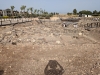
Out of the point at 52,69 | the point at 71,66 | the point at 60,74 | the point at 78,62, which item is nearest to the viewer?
the point at 60,74

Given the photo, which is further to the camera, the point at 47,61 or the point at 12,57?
the point at 12,57

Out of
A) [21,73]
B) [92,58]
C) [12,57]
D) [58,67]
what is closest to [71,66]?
[58,67]

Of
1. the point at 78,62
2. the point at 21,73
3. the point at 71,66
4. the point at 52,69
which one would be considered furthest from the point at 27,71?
the point at 78,62

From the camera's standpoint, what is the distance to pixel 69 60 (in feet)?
25.6

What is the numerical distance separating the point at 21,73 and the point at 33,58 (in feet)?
6.65

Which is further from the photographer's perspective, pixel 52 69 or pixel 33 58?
pixel 33 58

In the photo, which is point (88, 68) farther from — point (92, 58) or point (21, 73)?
point (21, 73)

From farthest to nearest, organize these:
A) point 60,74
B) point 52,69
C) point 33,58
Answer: point 33,58 → point 52,69 → point 60,74

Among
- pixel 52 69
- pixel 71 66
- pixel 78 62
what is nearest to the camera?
pixel 52 69

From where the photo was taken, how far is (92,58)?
27.0 feet

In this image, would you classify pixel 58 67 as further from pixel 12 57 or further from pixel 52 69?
pixel 12 57

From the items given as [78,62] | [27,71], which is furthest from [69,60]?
[27,71]

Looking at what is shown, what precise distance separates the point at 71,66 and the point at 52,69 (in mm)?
1151

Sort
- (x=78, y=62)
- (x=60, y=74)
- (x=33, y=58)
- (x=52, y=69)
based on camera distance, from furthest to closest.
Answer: (x=33, y=58), (x=78, y=62), (x=52, y=69), (x=60, y=74)
